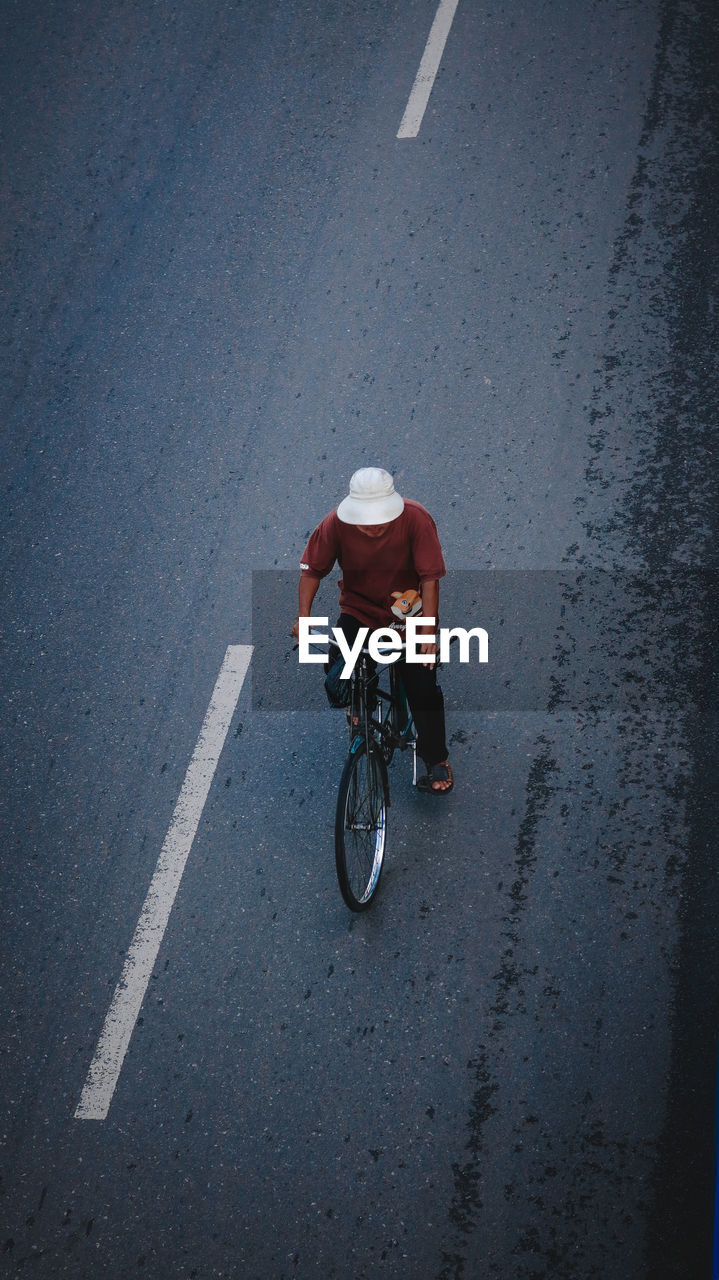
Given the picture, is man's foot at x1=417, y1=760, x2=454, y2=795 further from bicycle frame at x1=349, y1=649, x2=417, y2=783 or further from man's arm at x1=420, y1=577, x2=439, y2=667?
man's arm at x1=420, y1=577, x2=439, y2=667

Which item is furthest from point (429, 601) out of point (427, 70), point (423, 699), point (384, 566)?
→ point (427, 70)

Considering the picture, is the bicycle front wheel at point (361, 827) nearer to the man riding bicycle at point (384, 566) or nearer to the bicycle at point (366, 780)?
the bicycle at point (366, 780)

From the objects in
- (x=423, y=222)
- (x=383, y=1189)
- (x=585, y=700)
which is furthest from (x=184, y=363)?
(x=383, y=1189)

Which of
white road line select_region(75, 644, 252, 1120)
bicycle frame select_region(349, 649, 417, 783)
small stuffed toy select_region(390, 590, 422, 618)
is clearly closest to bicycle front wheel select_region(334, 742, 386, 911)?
bicycle frame select_region(349, 649, 417, 783)

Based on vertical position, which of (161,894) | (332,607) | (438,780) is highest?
(332,607)

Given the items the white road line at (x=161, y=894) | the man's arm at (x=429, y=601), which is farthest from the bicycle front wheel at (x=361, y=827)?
the white road line at (x=161, y=894)

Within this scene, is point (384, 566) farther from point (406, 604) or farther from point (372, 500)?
point (372, 500)

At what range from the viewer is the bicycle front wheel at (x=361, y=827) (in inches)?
196

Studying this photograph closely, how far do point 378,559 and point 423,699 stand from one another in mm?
800

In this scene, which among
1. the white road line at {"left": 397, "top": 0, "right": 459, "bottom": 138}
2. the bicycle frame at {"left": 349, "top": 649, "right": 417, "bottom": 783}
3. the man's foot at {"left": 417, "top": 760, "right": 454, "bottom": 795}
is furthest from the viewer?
the white road line at {"left": 397, "top": 0, "right": 459, "bottom": 138}

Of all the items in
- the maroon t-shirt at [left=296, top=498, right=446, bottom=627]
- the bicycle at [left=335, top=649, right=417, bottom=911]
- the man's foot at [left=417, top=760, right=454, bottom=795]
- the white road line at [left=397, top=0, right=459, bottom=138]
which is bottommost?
the man's foot at [left=417, top=760, right=454, bottom=795]

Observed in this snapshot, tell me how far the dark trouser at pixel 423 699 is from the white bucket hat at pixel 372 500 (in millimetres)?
675

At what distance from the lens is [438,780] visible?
5.72 meters

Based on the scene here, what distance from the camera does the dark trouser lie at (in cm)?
535
